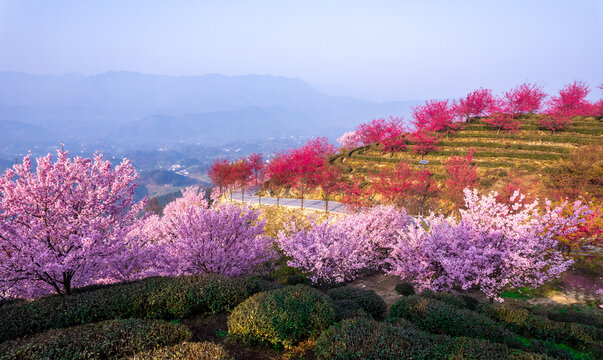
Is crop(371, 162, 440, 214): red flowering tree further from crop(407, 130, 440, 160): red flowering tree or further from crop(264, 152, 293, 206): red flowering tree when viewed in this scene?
crop(407, 130, 440, 160): red flowering tree

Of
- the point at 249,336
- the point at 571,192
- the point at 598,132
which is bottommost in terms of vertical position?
the point at 249,336

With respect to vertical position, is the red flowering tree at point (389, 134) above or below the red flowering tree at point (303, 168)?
above

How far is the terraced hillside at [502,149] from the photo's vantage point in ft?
95.5

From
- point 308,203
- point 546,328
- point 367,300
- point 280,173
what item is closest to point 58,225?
point 367,300

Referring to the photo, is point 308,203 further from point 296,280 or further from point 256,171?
point 296,280

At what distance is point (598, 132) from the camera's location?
A: 107ft

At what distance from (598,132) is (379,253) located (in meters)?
31.4

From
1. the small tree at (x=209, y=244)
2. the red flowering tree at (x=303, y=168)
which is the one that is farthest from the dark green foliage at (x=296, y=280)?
the red flowering tree at (x=303, y=168)

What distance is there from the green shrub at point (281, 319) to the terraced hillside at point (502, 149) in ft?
80.7

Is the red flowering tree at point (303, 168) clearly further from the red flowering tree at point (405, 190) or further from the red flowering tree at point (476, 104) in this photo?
the red flowering tree at point (476, 104)

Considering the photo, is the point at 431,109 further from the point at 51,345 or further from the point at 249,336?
the point at 51,345

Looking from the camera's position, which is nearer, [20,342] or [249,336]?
[20,342]

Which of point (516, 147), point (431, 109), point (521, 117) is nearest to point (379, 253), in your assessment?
point (516, 147)

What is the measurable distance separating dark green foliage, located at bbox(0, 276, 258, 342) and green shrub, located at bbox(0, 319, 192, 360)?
1.49 meters
